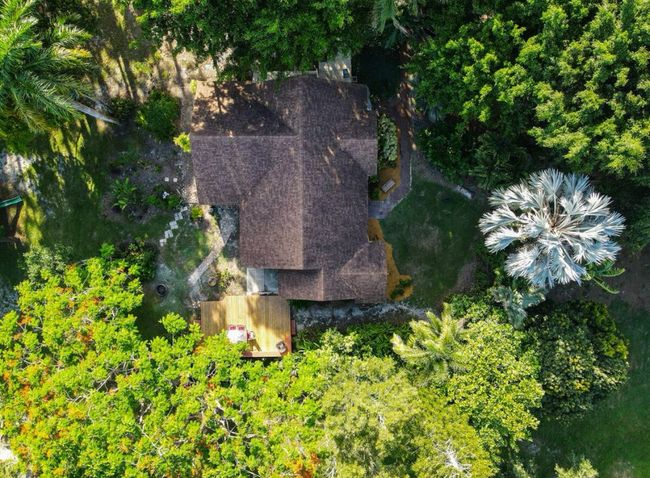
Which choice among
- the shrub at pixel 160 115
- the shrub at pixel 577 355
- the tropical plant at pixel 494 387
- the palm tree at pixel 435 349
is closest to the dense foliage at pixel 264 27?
the shrub at pixel 160 115

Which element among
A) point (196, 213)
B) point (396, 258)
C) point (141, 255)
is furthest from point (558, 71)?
point (141, 255)

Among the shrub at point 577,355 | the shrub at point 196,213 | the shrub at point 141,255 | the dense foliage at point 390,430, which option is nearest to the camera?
the dense foliage at point 390,430

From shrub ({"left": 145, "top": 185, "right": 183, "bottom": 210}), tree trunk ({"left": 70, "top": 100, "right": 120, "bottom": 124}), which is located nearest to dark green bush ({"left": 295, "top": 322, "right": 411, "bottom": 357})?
shrub ({"left": 145, "top": 185, "right": 183, "bottom": 210})

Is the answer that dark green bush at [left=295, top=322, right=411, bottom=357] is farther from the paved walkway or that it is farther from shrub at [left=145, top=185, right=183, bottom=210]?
shrub at [left=145, top=185, right=183, bottom=210]

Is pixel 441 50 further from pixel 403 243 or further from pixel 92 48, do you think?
pixel 92 48

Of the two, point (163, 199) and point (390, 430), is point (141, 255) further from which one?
point (390, 430)

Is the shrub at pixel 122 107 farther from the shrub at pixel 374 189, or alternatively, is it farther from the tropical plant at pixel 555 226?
the tropical plant at pixel 555 226
